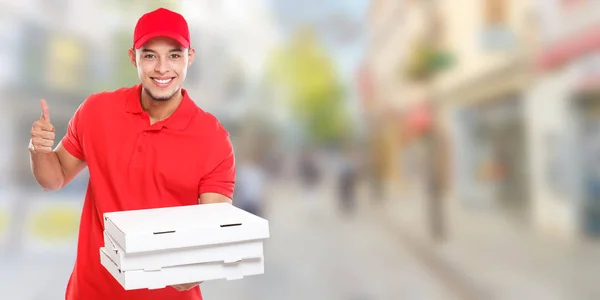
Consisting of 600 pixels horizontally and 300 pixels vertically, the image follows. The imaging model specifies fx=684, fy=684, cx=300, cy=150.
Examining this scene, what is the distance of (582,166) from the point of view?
3.89 meters

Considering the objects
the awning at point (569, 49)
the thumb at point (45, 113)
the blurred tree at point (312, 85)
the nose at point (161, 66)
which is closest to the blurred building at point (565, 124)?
the awning at point (569, 49)

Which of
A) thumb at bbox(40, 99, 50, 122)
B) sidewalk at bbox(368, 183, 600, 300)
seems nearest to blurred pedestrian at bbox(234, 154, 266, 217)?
sidewalk at bbox(368, 183, 600, 300)

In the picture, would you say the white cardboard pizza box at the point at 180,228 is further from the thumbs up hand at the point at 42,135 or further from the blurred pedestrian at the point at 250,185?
the blurred pedestrian at the point at 250,185

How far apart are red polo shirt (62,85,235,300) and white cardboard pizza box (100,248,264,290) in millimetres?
116

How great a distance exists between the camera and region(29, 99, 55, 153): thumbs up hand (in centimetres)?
108

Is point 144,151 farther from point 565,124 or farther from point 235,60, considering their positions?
point 565,124

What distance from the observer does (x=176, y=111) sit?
119 centimetres

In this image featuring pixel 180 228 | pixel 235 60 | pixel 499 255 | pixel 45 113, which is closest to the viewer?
pixel 180 228

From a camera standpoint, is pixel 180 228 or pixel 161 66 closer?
pixel 180 228

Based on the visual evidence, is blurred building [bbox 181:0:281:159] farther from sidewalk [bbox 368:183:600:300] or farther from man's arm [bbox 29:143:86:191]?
man's arm [bbox 29:143:86:191]

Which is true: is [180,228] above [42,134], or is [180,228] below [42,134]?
below

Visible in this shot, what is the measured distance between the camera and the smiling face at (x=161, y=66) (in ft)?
3.70

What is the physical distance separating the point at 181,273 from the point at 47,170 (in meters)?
0.30

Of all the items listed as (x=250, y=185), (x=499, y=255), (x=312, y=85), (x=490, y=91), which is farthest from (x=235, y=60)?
(x=499, y=255)
